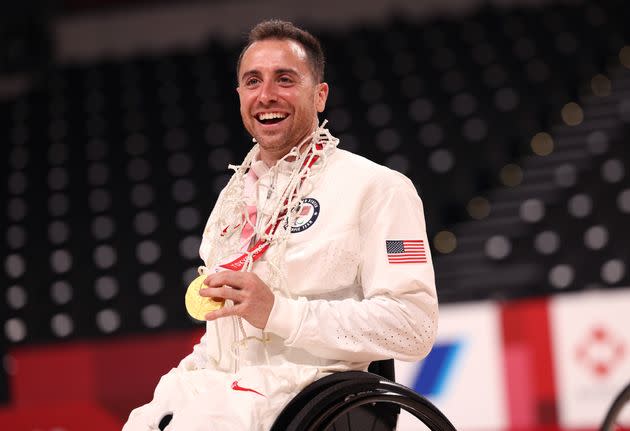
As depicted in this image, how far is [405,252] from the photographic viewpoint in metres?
2.21

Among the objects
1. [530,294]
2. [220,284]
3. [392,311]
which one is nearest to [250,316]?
[220,284]

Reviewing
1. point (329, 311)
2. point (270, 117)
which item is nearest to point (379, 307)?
point (329, 311)

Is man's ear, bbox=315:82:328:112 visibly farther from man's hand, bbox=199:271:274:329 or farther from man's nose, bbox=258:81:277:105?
man's hand, bbox=199:271:274:329

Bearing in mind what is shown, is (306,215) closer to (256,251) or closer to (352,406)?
(256,251)

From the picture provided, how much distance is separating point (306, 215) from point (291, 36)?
1.42 ft

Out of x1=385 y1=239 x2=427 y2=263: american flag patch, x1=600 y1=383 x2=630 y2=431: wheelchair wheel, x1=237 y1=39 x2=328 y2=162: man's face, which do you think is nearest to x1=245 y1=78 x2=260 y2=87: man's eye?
x1=237 y1=39 x2=328 y2=162: man's face

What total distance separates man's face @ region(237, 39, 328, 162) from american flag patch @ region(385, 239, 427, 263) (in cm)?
39

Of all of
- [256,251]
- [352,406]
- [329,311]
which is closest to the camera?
[352,406]

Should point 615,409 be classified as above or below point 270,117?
below

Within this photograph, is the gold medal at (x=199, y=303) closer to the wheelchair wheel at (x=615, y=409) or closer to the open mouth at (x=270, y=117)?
the open mouth at (x=270, y=117)

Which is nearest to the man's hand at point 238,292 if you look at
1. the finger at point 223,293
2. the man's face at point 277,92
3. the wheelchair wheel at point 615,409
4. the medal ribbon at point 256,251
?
the finger at point 223,293

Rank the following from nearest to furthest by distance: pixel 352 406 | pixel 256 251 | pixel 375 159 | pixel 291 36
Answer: pixel 352 406 < pixel 256 251 < pixel 291 36 < pixel 375 159

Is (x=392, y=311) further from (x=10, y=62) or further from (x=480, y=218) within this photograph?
(x=10, y=62)

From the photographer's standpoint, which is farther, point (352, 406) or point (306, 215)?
point (306, 215)
